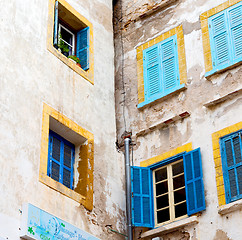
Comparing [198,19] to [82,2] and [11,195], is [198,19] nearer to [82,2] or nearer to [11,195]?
[82,2]

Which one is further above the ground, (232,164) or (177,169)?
(177,169)

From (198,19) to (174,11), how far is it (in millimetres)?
864

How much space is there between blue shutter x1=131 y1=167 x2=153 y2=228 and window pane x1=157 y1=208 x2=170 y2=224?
6.6 inches

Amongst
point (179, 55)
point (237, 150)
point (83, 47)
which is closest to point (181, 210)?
point (237, 150)

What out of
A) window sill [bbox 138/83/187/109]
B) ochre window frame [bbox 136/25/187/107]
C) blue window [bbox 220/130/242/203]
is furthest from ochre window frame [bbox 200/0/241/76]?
blue window [bbox 220/130/242/203]

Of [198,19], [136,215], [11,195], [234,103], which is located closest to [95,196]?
[136,215]

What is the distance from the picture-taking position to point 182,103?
42.2 ft

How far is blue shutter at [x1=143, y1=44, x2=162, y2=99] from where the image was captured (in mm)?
13492

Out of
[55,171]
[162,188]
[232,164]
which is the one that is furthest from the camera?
[162,188]

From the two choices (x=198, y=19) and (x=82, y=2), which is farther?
(x=82, y=2)

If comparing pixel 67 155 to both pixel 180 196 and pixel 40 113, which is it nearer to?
pixel 40 113

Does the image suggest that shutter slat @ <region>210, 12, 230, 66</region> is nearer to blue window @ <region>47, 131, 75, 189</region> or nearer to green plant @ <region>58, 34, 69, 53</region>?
green plant @ <region>58, 34, 69, 53</region>

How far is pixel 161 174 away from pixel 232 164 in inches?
71.3

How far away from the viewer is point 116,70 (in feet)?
47.9
